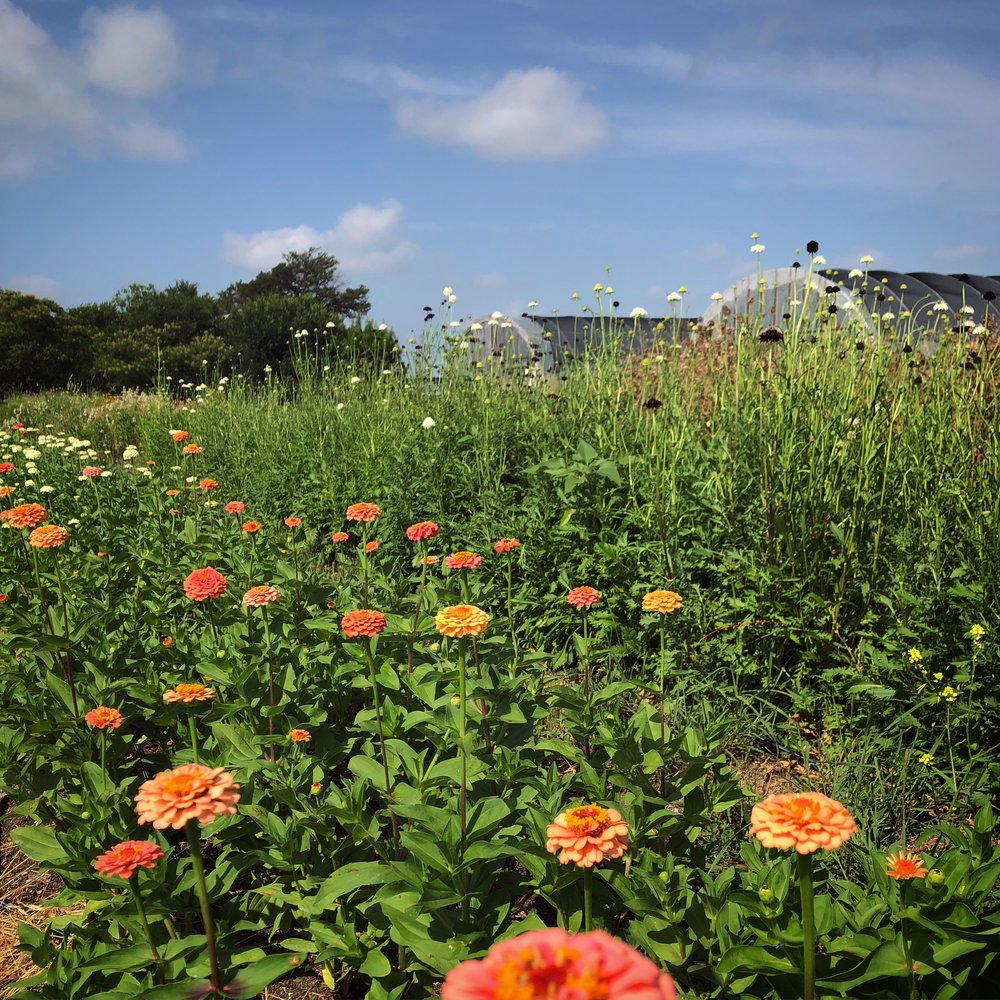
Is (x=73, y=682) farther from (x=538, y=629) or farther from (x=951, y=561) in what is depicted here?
(x=951, y=561)

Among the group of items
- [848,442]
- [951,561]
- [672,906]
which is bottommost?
[672,906]

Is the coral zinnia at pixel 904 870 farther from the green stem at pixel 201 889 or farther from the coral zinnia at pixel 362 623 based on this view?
the coral zinnia at pixel 362 623

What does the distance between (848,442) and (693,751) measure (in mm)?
2107

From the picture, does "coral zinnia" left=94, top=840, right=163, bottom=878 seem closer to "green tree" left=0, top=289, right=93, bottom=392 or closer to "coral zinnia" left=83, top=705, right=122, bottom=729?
"coral zinnia" left=83, top=705, right=122, bottom=729

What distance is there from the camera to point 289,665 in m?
2.63

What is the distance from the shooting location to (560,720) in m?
3.17

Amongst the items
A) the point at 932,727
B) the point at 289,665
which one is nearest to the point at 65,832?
the point at 289,665

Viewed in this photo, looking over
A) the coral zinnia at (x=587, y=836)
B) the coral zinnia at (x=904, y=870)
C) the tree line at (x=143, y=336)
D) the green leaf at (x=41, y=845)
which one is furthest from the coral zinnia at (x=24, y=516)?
the tree line at (x=143, y=336)

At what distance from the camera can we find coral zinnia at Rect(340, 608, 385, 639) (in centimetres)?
221

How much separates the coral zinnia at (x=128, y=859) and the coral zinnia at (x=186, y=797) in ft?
1.07

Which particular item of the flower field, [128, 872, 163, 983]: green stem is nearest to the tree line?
the flower field

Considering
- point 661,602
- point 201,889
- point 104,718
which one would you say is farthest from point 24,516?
point 661,602

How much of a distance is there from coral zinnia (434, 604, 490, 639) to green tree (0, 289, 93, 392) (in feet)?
84.3

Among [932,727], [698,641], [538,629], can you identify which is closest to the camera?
[932,727]
